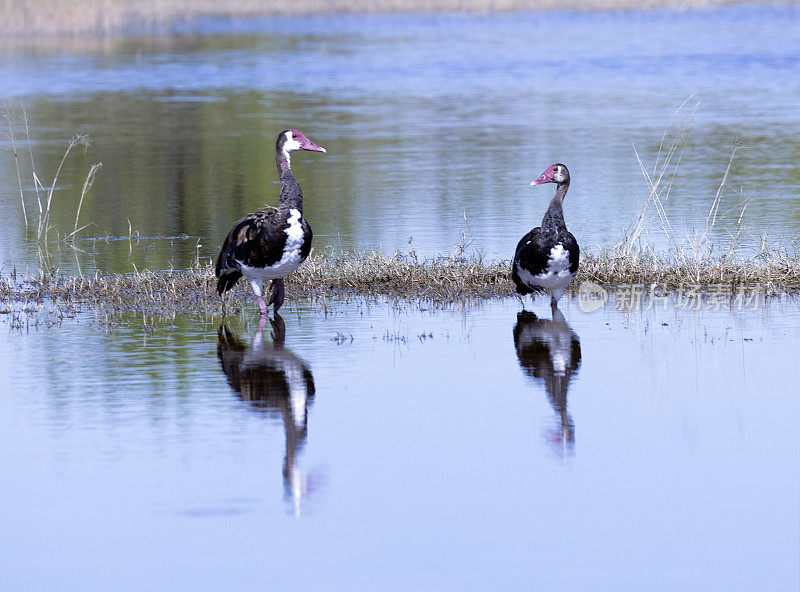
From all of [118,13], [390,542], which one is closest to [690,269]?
[390,542]

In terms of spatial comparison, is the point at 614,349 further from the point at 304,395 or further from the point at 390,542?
the point at 390,542

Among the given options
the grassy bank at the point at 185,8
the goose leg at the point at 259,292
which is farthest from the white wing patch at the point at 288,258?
the grassy bank at the point at 185,8

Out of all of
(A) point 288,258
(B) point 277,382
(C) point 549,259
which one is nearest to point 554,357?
(C) point 549,259

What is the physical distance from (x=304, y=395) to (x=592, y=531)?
310 centimetres

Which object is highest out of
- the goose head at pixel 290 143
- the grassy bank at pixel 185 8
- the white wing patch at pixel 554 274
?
the grassy bank at pixel 185 8

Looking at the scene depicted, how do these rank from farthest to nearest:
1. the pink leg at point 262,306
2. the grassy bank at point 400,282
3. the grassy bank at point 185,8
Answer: the grassy bank at point 185,8 < the grassy bank at point 400,282 < the pink leg at point 262,306

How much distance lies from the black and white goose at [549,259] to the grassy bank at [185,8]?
4609 cm

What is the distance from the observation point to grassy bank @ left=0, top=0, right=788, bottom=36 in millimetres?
55500

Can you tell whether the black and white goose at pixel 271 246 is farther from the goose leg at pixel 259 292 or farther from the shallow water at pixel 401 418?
the shallow water at pixel 401 418

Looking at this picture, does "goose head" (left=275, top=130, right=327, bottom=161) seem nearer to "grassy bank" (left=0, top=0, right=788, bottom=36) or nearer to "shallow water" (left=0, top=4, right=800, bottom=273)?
"shallow water" (left=0, top=4, right=800, bottom=273)

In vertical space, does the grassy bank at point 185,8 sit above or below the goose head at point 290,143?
above

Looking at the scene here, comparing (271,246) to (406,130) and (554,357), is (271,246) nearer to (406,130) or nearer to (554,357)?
(554,357)

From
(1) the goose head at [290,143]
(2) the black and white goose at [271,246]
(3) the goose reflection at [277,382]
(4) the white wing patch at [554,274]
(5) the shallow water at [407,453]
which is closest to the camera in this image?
(5) the shallow water at [407,453]

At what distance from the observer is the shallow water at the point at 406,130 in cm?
1781
